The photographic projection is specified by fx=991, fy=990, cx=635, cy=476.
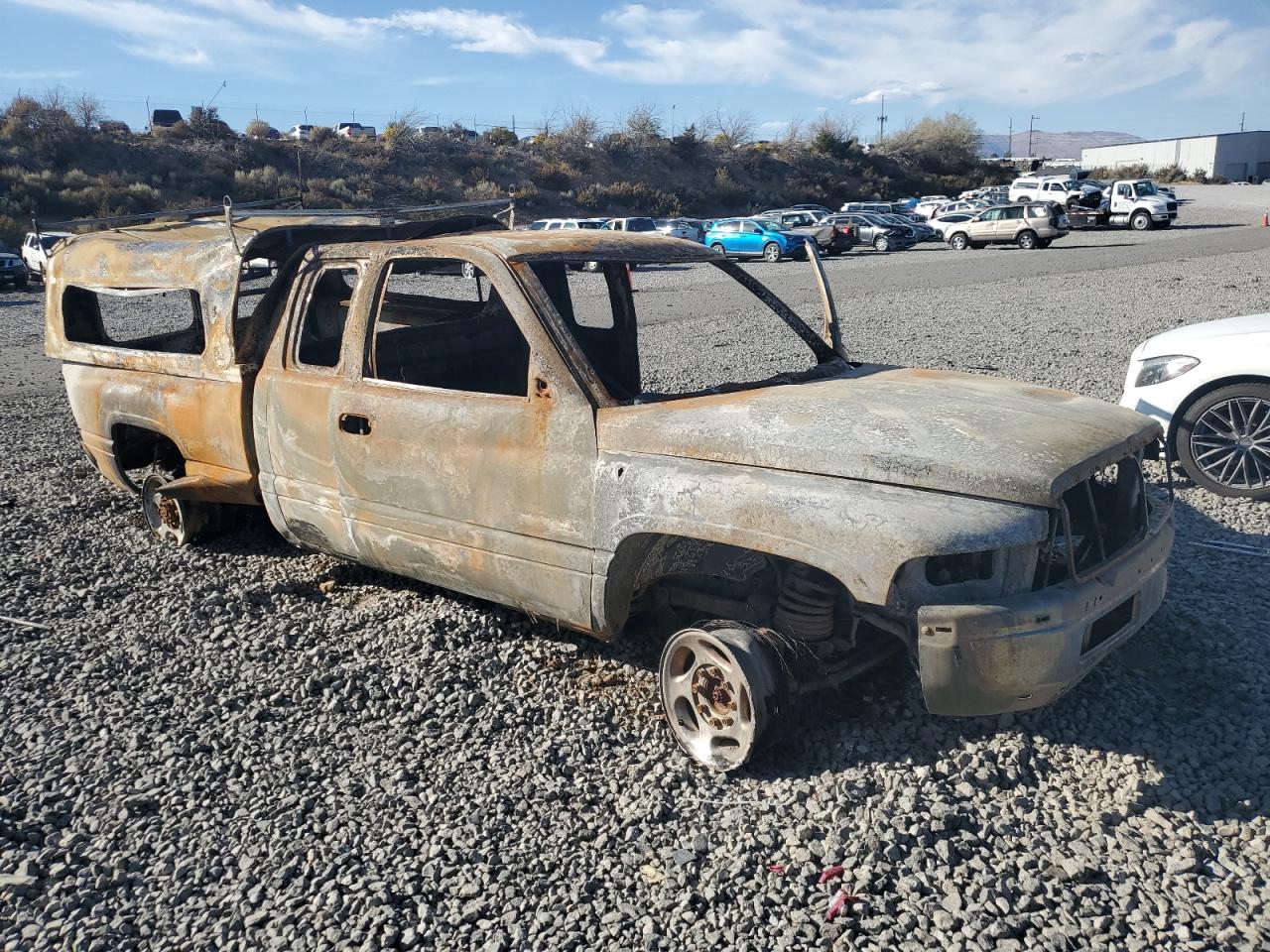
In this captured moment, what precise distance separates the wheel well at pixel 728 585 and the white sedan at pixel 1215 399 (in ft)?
12.3

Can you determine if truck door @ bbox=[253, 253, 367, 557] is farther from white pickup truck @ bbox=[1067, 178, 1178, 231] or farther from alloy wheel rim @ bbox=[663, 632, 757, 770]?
white pickup truck @ bbox=[1067, 178, 1178, 231]

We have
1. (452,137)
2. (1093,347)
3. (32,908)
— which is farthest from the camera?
(452,137)

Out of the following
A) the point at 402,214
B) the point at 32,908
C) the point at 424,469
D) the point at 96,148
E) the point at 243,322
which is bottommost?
the point at 32,908

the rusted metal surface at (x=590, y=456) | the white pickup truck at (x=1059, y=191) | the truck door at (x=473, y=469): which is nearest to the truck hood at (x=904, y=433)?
the rusted metal surface at (x=590, y=456)

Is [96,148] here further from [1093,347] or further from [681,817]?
[681,817]

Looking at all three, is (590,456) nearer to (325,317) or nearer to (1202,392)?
(325,317)

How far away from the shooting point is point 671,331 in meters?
14.3

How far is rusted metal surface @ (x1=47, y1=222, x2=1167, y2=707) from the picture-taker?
10.2ft

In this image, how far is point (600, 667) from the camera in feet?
14.0

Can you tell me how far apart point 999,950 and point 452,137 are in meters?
58.3

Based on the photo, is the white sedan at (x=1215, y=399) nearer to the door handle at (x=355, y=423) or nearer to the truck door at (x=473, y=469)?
the truck door at (x=473, y=469)

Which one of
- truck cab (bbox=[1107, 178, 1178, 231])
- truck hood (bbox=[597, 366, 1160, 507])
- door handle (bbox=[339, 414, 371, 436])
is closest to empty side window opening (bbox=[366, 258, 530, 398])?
door handle (bbox=[339, 414, 371, 436])

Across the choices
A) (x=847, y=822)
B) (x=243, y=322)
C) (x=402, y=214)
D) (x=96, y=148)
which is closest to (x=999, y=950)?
(x=847, y=822)

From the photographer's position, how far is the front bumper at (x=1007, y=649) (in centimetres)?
302
